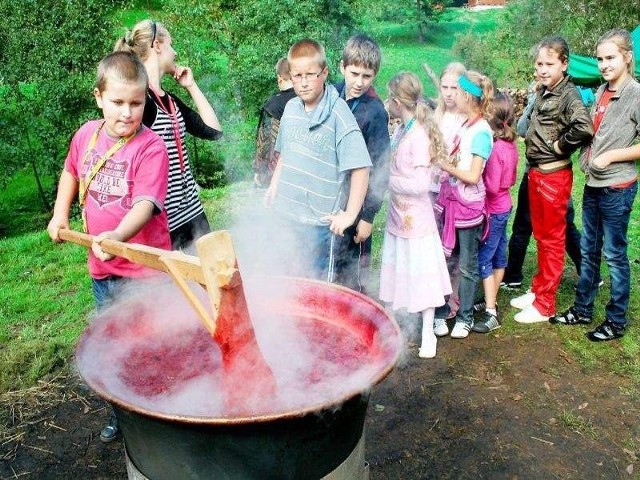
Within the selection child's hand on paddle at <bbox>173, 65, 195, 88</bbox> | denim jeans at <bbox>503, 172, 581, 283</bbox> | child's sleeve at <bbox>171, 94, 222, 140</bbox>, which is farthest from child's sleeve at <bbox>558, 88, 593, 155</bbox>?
child's hand on paddle at <bbox>173, 65, 195, 88</bbox>

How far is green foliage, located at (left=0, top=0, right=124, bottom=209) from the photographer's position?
9.54m

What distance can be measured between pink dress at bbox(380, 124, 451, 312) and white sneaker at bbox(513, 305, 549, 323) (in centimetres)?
78

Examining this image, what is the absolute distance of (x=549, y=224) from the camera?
4172mm

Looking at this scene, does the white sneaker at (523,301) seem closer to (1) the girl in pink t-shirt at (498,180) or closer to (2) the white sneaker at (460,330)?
(1) the girl in pink t-shirt at (498,180)

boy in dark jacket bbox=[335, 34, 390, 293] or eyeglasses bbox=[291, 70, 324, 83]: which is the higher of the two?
eyeglasses bbox=[291, 70, 324, 83]

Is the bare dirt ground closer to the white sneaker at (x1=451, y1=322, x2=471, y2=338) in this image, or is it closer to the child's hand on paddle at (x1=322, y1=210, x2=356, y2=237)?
the white sneaker at (x1=451, y1=322, x2=471, y2=338)

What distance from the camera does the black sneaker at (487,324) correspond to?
423 centimetres

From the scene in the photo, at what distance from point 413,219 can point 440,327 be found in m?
0.93

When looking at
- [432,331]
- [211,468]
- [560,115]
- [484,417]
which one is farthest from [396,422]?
[560,115]

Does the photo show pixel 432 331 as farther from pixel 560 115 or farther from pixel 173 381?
pixel 173 381

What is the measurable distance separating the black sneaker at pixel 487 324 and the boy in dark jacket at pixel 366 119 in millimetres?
1153

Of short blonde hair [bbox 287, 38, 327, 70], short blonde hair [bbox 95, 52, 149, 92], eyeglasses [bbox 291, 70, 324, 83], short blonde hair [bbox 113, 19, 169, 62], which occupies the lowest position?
eyeglasses [bbox 291, 70, 324, 83]

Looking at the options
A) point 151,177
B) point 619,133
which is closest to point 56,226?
point 151,177

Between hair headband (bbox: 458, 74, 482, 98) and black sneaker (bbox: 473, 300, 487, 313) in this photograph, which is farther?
black sneaker (bbox: 473, 300, 487, 313)
